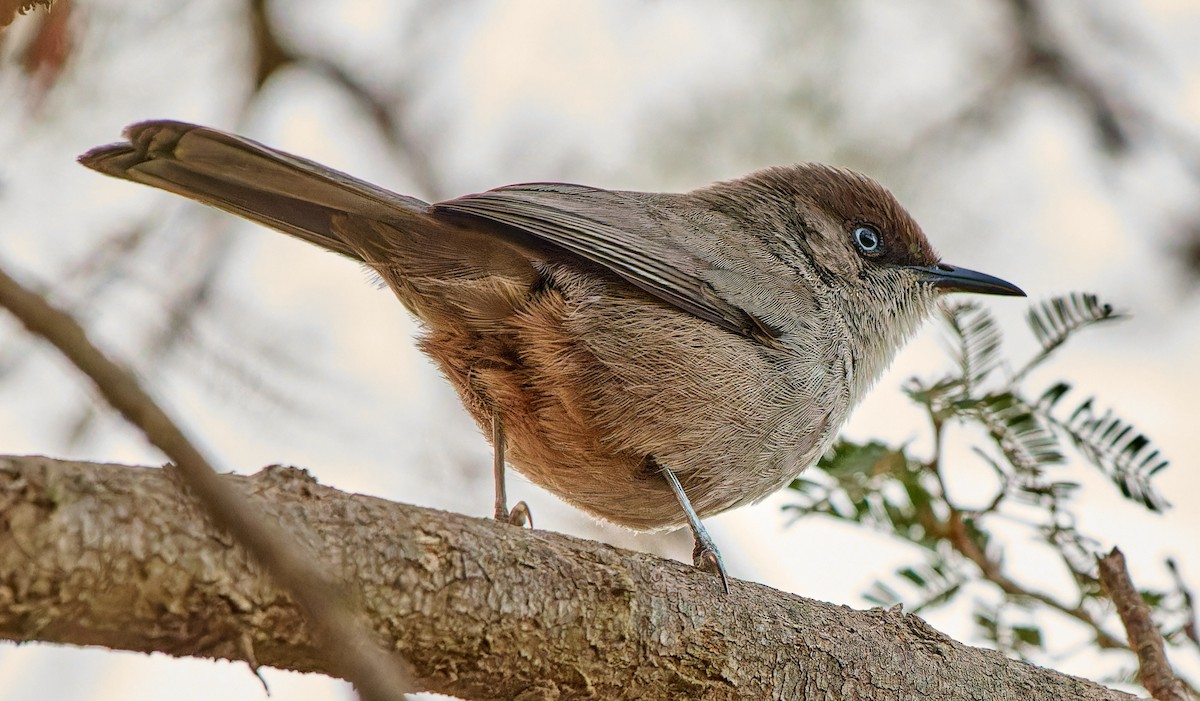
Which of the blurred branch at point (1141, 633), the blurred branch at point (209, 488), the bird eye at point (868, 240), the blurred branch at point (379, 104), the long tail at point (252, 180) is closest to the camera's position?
the blurred branch at point (209, 488)

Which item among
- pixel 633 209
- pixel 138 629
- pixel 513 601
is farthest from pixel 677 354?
pixel 138 629

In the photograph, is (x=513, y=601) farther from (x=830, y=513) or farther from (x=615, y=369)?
(x=830, y=513)

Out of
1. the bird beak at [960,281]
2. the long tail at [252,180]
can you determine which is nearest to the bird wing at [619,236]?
the long tail at [252,180]

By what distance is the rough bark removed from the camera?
2170 millimetres

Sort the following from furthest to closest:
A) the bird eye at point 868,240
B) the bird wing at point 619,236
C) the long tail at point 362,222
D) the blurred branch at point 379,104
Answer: the blurred branch at point 379,104
the bird eye at point 868,240
the bird wing at point 619,236
the long tail at point 362,222

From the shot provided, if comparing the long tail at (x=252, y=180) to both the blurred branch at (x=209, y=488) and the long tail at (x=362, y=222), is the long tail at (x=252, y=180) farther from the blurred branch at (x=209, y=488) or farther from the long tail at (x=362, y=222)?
the blurred branch at (x=209, y=488)

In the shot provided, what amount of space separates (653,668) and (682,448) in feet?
3.98

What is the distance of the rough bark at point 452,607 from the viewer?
7.12 ft

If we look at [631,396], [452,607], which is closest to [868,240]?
[631,396]

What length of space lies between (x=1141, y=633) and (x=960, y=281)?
1981 mm

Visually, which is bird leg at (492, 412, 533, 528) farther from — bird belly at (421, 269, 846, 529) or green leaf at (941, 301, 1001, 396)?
green leaf at (941, 301, 1001, 396)

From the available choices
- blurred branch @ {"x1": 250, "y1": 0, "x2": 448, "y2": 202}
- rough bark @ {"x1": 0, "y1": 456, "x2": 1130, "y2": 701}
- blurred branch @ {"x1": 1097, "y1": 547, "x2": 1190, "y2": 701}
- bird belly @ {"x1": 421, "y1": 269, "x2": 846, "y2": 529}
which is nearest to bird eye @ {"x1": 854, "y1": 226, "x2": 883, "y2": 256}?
bird belly @ {"x1": 421, "y1": 269, "x2": 846, "y2": 529}

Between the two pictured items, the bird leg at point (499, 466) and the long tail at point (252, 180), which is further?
the bird leg at point (499, 466)

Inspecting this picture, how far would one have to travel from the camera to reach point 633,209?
466 centimetres
